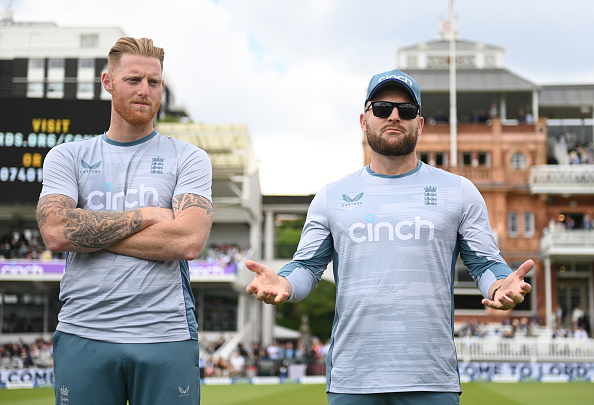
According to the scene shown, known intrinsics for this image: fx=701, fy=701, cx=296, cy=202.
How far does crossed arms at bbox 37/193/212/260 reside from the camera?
3756 mm

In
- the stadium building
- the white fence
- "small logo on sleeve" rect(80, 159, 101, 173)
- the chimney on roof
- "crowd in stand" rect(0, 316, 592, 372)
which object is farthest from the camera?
the chimney on roof

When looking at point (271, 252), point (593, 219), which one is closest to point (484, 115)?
point (593, 219)

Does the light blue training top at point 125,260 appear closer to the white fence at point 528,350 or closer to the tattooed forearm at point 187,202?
the tattooed forearm at point 187,202

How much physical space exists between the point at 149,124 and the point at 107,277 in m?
0.95

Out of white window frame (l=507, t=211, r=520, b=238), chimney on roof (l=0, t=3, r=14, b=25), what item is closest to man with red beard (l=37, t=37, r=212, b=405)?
white window frame (l=507, t=211, r=520, b=238)

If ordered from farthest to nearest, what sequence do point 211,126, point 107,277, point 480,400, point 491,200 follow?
point 491,200 < point 211,126 < point 480,400 < point 107,277

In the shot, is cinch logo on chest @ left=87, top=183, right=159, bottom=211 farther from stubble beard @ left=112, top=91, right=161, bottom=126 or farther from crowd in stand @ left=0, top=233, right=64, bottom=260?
crowd in stand @ left=0, top=233, right=64, bottom=260

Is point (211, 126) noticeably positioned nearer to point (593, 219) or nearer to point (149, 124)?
point (593, 219)

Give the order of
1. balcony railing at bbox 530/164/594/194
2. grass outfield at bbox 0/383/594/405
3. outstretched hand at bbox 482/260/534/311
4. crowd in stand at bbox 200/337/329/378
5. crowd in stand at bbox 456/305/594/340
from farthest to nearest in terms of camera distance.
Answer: balcony railing at bbox 530/164/594/194, crowd in stand at bbox 456/305/594/340, crowd in stand at bbox 200/337/329/378, grass outfield at bbox 0/383/594/405, outstretched hand at bbox 482/260/534/311

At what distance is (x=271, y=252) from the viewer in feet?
150

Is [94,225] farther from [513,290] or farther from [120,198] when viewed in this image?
[513,290]

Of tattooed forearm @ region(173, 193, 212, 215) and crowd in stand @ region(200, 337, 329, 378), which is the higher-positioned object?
tattooed forearm @ region(173, 193, 212, 215)

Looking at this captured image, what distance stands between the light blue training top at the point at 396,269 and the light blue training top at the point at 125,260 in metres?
0.67

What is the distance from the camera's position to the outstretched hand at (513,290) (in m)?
3.48
